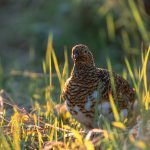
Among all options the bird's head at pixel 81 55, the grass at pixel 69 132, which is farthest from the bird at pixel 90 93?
the grass at pixel 69 132

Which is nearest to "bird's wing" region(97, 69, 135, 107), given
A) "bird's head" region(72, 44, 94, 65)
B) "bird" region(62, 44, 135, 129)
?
"bird" region(62, 44, 135, 129)

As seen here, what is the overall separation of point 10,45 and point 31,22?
1.64 feet

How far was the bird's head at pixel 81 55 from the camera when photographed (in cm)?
416

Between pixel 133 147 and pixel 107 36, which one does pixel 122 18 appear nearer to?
pixel 107 36

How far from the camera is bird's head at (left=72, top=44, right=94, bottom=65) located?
4.16 m

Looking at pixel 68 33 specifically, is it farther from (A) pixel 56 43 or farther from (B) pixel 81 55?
(B) pixel 81 55

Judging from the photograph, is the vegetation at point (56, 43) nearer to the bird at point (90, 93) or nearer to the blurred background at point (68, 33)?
the blurred background at point (68, 33)

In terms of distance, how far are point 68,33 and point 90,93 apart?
171 inches

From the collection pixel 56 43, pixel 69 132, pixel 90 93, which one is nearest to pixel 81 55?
pixel 90 93

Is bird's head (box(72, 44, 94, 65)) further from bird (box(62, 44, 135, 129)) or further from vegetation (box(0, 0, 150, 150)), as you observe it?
vegetation (box(0, 0, 150, 150))

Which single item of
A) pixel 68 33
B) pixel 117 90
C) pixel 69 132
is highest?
pixel 68 33

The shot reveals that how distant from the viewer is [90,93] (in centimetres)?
397

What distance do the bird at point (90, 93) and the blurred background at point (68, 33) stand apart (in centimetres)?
200

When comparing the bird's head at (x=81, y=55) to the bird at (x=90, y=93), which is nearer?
the bird at (x=90, y=93)
